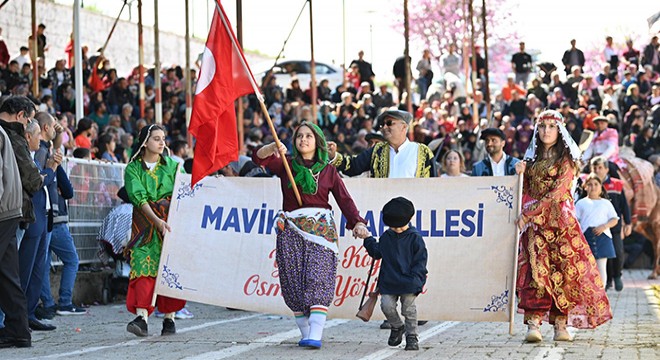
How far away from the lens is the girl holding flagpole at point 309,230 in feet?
33.3

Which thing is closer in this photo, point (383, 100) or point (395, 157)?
point (395, 157)

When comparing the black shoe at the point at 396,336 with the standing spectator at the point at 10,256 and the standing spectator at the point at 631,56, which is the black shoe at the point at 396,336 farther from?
the standing spectator at the point at 631,56

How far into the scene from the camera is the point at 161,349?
10.1 meters

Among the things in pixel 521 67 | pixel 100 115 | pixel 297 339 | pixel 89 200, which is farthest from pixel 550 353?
pixel 521 67

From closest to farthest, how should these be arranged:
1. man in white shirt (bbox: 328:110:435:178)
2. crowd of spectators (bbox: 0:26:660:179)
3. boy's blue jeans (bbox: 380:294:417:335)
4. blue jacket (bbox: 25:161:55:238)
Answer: boy's blue jeans (bbox: 380:294:417:335) → blue jacket (bbox: 25:161:55:238) → man in white shirt (bbox: 328:110:435:178) → crowd of spectators (bbox: 0:26:660:179)

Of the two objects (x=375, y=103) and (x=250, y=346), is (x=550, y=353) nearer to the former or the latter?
(x=250, y=346)

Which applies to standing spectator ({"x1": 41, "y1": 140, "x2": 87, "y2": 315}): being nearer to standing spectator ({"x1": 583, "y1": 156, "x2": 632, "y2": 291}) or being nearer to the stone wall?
standing spectator ({"x1": 583, "y1": 156, "x2": 632, "y2": 291})

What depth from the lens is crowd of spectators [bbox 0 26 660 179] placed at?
74.6 feet

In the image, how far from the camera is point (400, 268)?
10.1 meters

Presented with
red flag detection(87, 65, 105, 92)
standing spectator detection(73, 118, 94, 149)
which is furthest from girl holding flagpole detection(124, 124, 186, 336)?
red flag detection(87, 65, 105, 92)

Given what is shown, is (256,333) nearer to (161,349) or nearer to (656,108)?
(161,349)

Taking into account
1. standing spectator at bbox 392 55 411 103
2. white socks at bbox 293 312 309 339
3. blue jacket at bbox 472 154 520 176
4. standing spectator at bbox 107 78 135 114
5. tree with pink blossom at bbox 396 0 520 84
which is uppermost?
tree with pink blossom at bbox 396 0 520 84

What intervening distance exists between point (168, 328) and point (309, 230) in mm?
1849

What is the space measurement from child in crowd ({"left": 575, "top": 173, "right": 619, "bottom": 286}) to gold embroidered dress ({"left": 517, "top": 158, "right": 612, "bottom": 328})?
5626mm
